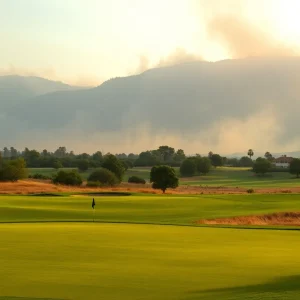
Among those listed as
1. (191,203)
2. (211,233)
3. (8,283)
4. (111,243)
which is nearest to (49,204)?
(191,203)

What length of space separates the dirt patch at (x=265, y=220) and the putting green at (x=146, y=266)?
15.7 metres

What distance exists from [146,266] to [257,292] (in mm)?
4337

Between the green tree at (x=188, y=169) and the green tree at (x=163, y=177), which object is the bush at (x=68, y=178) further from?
the green tree at (x=188, y=169)

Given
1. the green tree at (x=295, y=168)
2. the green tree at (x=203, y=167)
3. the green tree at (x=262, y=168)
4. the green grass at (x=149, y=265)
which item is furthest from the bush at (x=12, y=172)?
the green tree at (x=262, y=168)

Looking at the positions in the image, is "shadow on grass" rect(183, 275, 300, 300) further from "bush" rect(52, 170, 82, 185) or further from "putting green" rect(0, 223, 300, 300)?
"bush" rect(52, 170, 82, 185)

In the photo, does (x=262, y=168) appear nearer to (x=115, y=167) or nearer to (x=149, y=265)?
(x=115, y=167)

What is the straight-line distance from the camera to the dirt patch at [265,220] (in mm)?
41000

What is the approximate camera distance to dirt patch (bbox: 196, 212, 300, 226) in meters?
41.0

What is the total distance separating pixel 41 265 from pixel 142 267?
2.45m

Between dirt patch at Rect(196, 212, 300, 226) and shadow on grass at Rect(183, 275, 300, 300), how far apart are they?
26.6 metres

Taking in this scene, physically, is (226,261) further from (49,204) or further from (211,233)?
(49,204)

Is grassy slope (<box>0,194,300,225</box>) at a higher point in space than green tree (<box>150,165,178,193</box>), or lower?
lower

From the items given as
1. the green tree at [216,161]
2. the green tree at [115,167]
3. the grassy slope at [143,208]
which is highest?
the green tree at [216,161]

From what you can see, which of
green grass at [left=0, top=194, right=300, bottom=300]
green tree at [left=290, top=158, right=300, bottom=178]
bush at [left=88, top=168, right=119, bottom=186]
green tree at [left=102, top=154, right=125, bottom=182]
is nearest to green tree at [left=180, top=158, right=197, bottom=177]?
green tree at [left=290, top=158, right=300, bottom=178]
